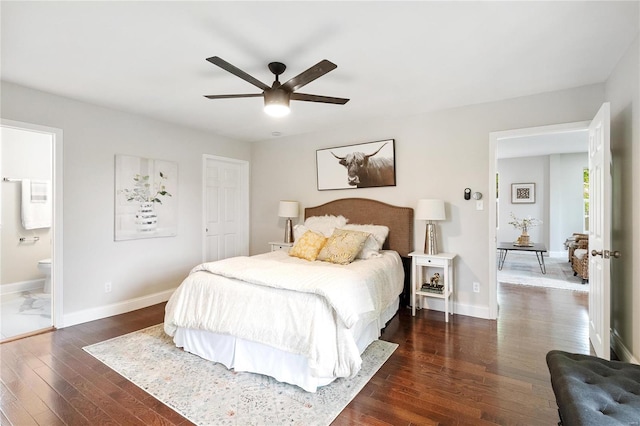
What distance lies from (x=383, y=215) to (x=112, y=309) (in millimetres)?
3579

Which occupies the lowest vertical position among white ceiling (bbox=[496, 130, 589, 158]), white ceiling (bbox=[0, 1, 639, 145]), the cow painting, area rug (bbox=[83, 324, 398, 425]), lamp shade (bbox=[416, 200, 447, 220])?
area rug (bbox=[83, 324, 398, 425])

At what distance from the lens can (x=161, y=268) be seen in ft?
13.8

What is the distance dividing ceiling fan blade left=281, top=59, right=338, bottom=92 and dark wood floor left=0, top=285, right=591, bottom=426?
87.1 inches

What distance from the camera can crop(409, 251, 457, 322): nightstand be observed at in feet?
11.4

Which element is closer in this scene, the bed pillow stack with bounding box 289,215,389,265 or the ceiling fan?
the ceiling fan

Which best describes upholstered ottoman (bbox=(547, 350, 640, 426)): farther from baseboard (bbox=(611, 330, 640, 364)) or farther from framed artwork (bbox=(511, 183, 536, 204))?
framed artwork (bbox=(511, 183, 536, 204))

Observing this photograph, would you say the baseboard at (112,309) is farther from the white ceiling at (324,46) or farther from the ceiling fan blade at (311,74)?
the ceiling fan blade at (311,74)

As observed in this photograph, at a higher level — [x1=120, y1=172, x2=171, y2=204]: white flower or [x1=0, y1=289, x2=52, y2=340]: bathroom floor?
[x1=120, y1=172, x2=171, y2=204]: white flower

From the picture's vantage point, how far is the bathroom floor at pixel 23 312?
3235 millimetres

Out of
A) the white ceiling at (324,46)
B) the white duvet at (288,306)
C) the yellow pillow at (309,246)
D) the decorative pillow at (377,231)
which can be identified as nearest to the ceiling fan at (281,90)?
the white ceiling at (324,46)

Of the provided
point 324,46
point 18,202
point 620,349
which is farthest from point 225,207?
point 620,349

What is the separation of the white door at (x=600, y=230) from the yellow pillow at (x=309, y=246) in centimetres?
252

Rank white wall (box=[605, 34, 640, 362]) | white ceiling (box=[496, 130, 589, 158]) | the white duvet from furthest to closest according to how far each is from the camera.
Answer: white ceiling (box=[496, 130, 589, 158]) → white wall (box=[605, 34, 640, 362]) → the white duvet

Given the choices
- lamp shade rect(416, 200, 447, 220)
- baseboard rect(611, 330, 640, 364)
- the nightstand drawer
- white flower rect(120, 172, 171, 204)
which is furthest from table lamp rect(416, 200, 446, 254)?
white flower rect(120, 172, 171, 204)
